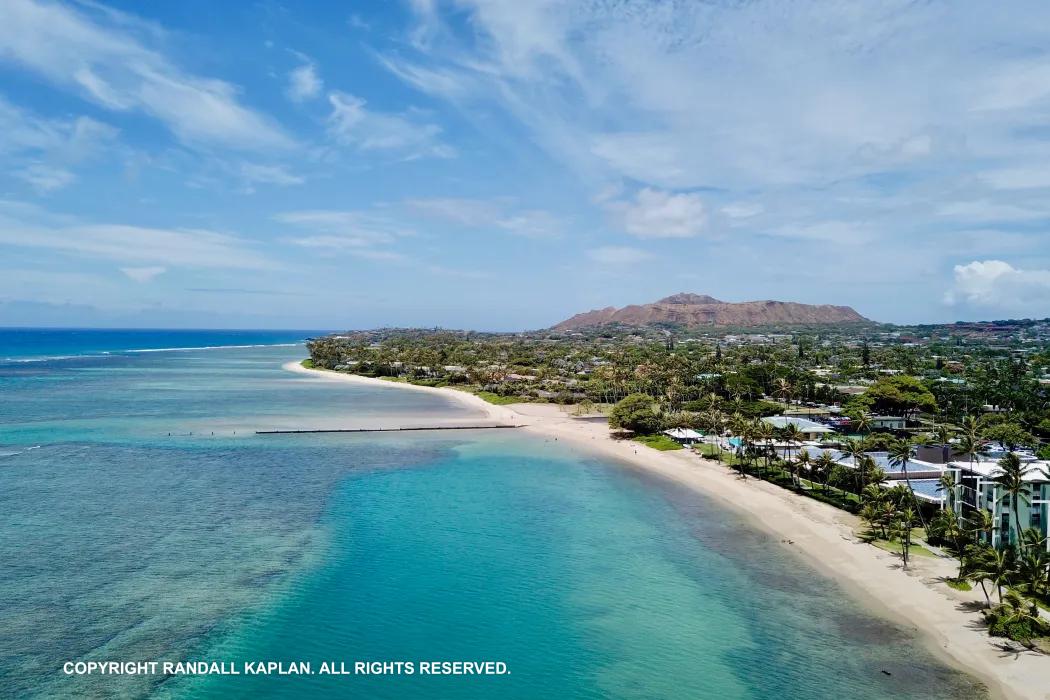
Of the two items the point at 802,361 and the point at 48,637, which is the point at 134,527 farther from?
the point at 802,361

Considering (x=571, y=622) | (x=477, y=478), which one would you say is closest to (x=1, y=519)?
(x=477, y=478)

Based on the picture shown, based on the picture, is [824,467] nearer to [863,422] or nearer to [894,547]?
[863,422]

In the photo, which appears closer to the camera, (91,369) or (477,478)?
(477,478)

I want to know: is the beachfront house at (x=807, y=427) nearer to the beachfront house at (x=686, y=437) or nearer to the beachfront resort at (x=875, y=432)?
the beachfront resort at (x=875, y=432)

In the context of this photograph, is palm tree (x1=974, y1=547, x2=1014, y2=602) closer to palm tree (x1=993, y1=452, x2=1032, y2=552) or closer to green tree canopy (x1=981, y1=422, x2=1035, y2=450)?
palm tree (x1=993, y1=452, x2=1032, y2=552)

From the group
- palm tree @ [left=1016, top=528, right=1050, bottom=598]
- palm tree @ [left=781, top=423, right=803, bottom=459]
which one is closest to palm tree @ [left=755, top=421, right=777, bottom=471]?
palm tree @ [left=781, top=423, right=803, bottom=459]
